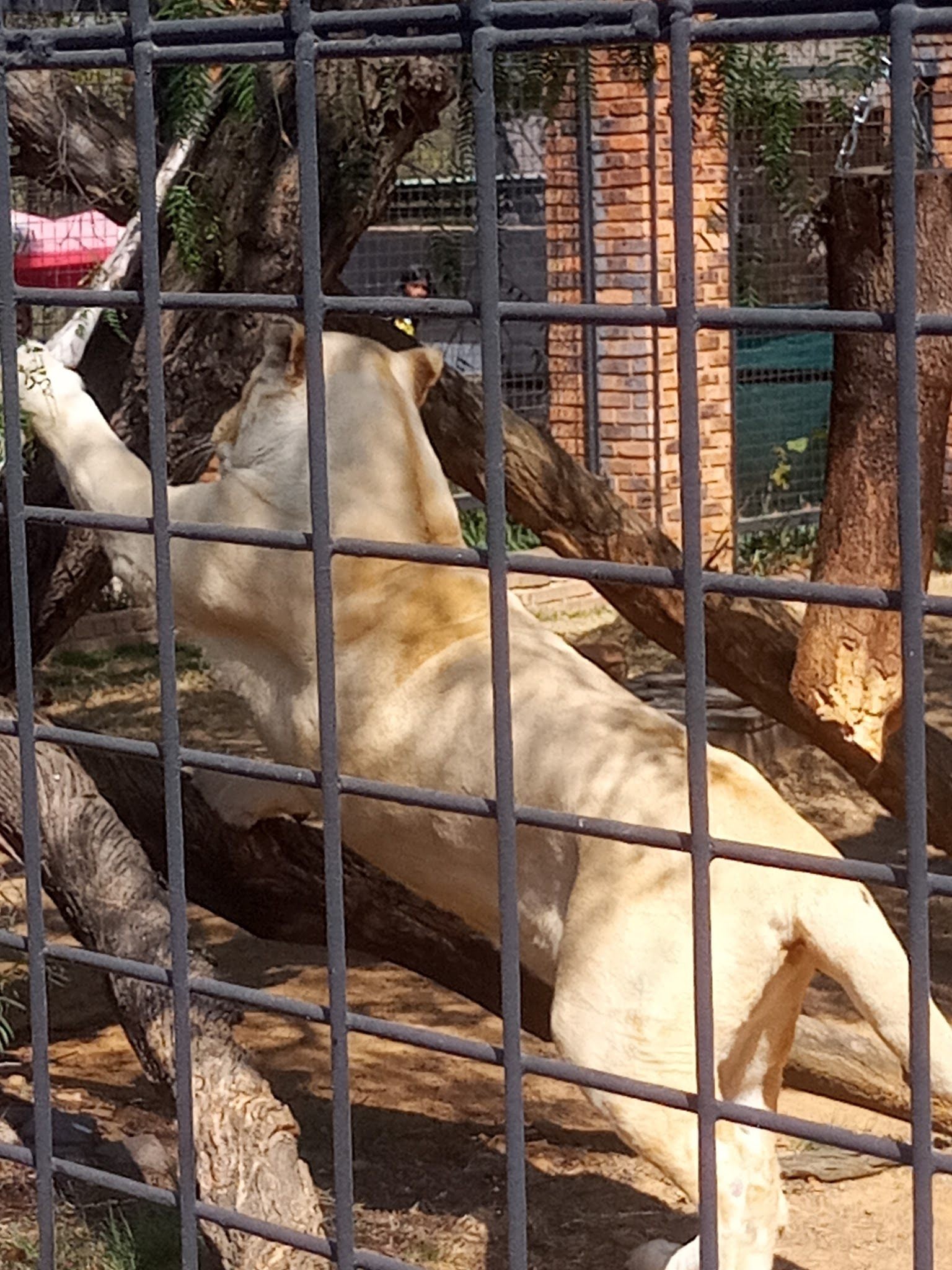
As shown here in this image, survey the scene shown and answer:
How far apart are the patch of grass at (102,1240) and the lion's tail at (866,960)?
1.50 m

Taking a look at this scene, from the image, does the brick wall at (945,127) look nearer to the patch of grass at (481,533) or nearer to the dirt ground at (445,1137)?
the patch of grass at (481,533)

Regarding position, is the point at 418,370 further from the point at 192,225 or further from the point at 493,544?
the point at 493,544

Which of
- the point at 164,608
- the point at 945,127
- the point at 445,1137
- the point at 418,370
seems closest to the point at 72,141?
the point at 418,370

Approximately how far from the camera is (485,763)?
3766 millimetres

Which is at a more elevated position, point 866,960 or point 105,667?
point 866,960

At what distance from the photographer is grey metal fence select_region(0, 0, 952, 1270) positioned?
2.01m

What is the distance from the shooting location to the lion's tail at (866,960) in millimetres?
3191

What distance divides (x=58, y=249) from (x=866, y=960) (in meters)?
6.34

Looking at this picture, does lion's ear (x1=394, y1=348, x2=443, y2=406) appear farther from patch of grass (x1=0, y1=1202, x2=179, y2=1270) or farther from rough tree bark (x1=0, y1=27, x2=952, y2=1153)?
patch of grass (x1=0, y1=1202, x2=179, y2=1270)

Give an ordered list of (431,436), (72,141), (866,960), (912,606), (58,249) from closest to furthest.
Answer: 1. (912,606)
2. (866,960)
3. (72,141)
4. (431,436)
5. (58,249)

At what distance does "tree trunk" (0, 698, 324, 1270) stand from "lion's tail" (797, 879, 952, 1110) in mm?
980

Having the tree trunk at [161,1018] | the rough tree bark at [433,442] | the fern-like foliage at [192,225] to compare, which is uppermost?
the fern-like foliage at [192,225]

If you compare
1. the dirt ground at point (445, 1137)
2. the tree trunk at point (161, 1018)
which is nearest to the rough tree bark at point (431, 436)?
the dirt ground at point (445, 1137)

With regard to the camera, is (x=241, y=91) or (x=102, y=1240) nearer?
(x=102, y=1240)
